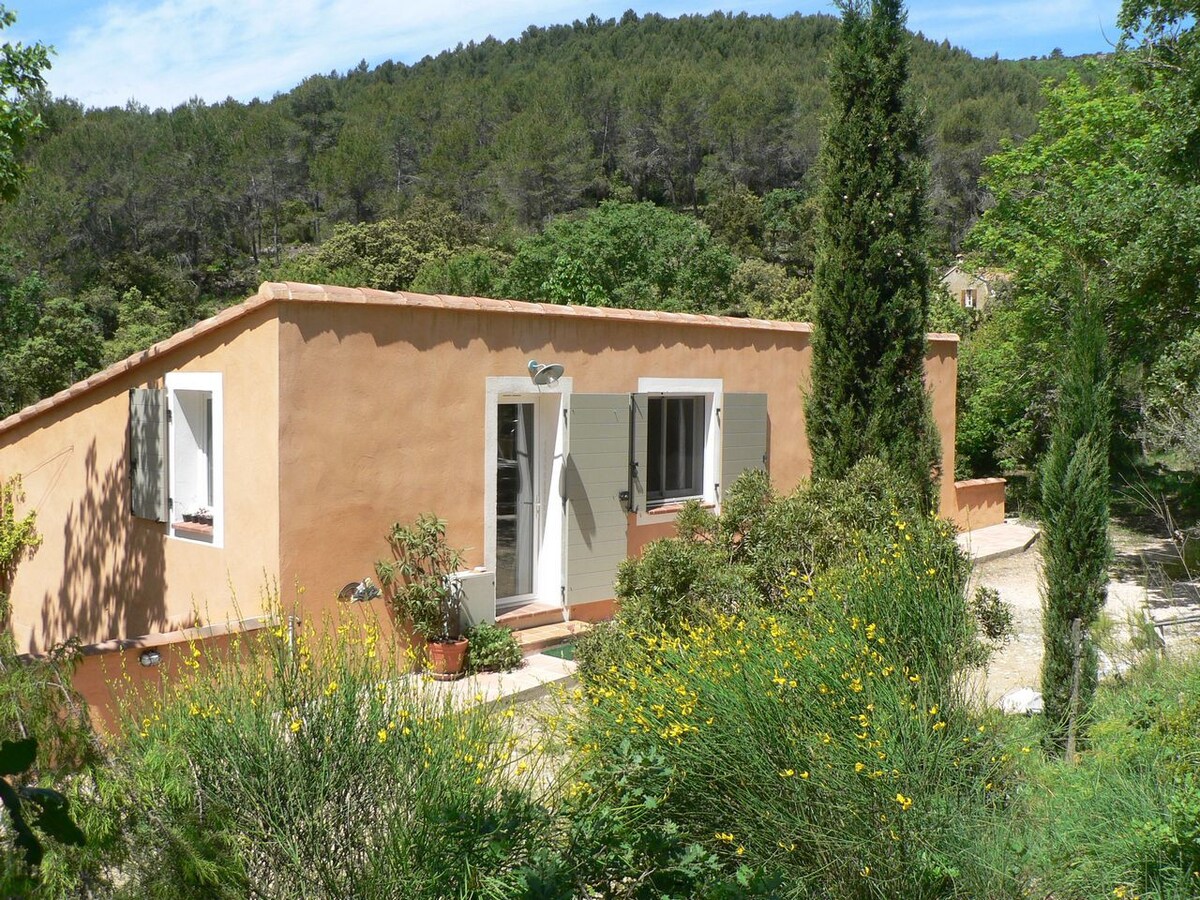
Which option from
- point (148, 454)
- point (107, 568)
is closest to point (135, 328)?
point (107, 568)

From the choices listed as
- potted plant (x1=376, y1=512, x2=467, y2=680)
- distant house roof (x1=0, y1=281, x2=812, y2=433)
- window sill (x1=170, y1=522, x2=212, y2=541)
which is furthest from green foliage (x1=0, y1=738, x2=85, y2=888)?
window sill (x1=170, y1=522, x2=212, y2=541)

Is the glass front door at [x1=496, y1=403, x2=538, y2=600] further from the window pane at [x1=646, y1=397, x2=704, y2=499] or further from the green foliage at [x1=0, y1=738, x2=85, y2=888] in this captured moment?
the green foliage at [x1=0, y1=738, x2=85, y2=888]

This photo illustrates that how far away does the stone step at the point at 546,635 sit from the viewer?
8.34 m

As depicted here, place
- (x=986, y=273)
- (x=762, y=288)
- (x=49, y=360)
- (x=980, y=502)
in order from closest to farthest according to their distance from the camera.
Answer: (x=980, y=502) < (x=49, y=360) < (x=986, y=273) < (x=762, y=288)

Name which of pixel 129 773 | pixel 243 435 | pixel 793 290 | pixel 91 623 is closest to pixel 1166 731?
pixel 129 773

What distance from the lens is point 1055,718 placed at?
5.55m

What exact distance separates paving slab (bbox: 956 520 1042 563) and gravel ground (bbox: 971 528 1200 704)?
0.10 meters

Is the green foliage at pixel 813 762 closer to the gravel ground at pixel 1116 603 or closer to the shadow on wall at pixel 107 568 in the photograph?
the gravel ground at pixel 1116 603

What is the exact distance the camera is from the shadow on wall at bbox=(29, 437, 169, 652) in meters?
8.41

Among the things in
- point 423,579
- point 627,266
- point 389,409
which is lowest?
point 423,579

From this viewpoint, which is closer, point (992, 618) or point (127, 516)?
point (992, 618)

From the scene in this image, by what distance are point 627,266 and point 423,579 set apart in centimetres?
2039

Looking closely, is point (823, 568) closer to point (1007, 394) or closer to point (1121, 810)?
point (1121, 810)

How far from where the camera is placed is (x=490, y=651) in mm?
7828
